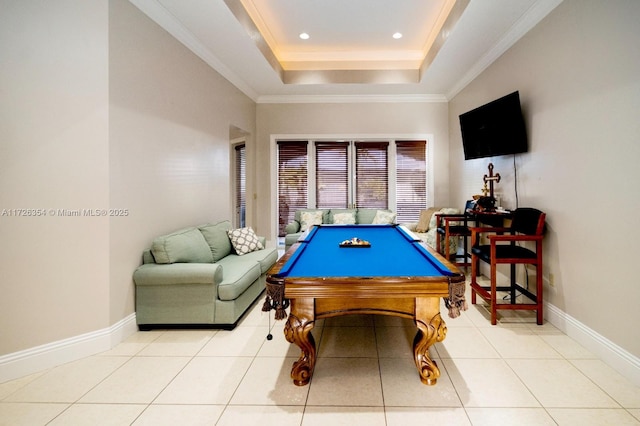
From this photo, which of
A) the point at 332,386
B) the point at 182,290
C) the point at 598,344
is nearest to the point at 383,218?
the point at 598,344

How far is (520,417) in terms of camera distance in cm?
175

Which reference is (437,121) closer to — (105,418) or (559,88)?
(559,88)

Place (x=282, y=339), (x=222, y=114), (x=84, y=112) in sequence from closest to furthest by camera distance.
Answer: (x=84, y=112) → (x=282, y=339) → (x=222, y=114)

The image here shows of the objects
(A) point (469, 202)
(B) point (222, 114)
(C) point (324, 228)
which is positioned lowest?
(C) point (324, 228)

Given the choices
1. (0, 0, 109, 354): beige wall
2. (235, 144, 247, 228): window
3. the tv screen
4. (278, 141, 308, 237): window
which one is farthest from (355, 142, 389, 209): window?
(0, 0, 109, 354): beige wall

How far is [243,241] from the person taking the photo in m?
4.01

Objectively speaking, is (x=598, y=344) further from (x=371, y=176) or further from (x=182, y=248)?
(x=371, y=176)

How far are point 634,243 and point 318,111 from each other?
5.03 meters

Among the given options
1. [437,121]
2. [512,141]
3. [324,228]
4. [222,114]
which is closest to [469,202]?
[512,141]

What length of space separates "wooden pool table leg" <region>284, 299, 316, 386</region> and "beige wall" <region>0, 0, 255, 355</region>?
5.45 ft

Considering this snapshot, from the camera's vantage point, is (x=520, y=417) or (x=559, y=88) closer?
(x=520, y=417)

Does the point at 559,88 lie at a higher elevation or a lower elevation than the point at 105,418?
higher

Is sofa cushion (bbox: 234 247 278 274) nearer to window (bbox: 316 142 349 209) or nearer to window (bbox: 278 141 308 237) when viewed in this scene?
window (bbox: 278 141 308 237)

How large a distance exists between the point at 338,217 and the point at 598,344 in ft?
12.9
